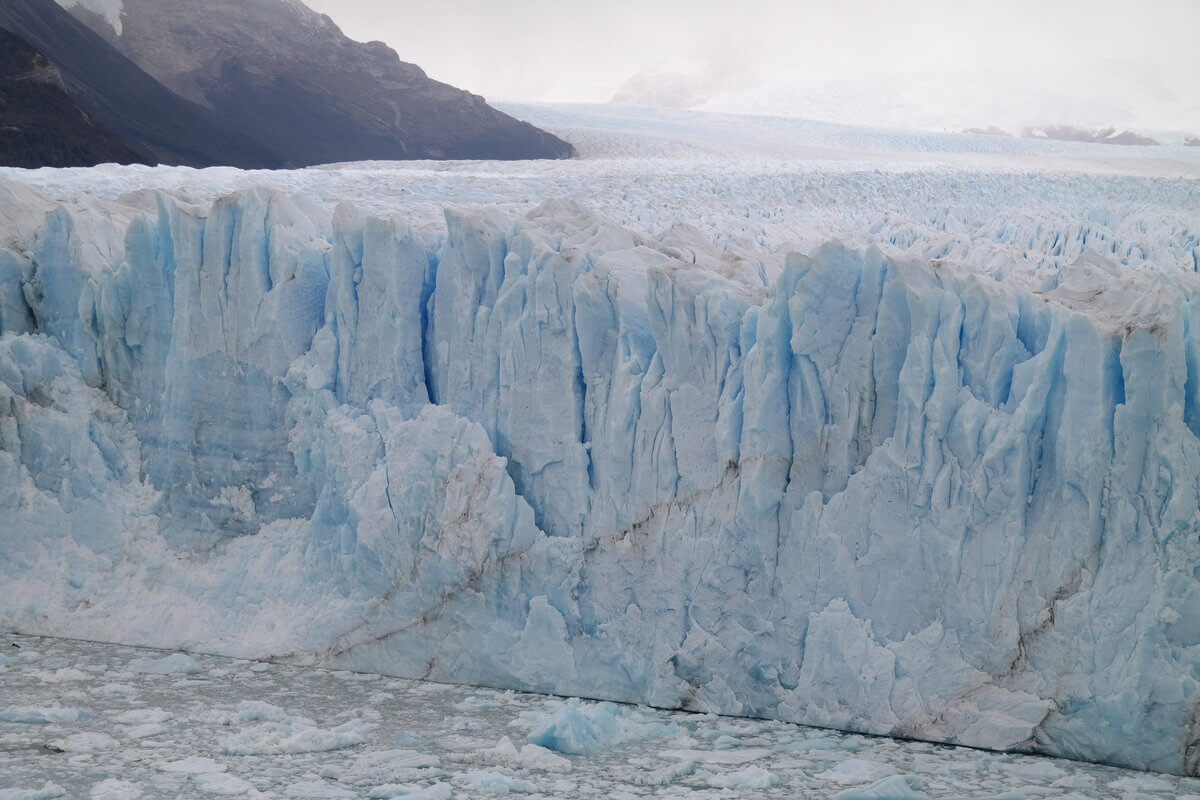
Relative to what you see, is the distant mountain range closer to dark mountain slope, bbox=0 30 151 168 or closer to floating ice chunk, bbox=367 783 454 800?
dark mountain slope, bbox=0 30 151 168

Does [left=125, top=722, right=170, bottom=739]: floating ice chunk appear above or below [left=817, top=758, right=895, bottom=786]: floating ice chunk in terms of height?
below

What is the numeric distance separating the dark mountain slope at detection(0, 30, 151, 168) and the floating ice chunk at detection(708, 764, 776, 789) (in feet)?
28.6

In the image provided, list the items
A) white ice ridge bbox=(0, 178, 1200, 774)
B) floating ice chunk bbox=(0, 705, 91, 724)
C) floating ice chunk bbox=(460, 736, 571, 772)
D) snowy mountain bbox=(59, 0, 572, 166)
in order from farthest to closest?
snowy mountain bbox=(59, 0, 572, 166) → floating ice chunk bbox=(0, 705, 91, 724) → white ice ridge bbox=(0, 178, 1200, 774) → floating ice chunk bbox=(460, 736, 571, 772)

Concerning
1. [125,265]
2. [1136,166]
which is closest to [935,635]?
[125,265]

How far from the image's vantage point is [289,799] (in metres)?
3.44

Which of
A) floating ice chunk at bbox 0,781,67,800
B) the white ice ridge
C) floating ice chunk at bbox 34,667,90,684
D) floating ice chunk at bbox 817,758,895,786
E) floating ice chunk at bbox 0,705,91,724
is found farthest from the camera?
floating ice chunk at bbox 34,667,90,684

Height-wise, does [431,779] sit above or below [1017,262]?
below

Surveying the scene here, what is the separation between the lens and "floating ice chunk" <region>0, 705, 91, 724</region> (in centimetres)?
404

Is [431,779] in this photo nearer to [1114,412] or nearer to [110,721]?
[110,721]

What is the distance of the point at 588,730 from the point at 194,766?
1.37 metres

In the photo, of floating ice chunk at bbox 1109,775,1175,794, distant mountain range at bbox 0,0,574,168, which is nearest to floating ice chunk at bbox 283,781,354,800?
floating ice chunk at bbox 1109,775,1175,794

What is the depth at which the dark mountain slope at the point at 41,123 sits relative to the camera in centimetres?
1000

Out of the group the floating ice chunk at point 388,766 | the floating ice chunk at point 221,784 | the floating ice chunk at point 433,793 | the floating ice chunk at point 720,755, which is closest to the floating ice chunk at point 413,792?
the floating ice chunk at point 433,793

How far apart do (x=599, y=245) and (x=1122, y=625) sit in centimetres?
267
